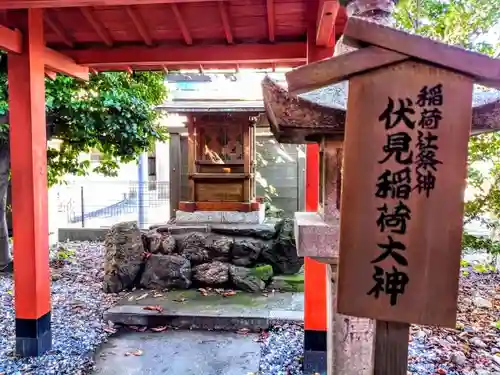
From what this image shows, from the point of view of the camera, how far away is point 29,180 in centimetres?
349

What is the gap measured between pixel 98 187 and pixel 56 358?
10977 millimetres

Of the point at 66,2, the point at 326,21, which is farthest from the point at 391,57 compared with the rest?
the point at 66,2

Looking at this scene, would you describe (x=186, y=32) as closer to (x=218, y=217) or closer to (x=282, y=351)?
(x=282, y=351)

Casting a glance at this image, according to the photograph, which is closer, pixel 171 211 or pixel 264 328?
pixel 264 328

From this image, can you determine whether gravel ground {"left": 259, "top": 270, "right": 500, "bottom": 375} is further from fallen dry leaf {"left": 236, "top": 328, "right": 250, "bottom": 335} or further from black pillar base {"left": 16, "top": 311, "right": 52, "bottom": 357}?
black pillar base {"left": 16, "top": 311, "right": 52, "bottom": 357}

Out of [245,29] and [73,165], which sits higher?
[245,29]

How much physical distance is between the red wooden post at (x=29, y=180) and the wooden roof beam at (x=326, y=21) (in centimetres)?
251

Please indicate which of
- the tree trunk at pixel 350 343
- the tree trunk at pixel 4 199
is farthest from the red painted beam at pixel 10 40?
the tree trunk at pixel 4 199

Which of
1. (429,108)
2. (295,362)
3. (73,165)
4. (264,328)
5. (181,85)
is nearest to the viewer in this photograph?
(429,108)

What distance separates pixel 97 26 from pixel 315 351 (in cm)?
376

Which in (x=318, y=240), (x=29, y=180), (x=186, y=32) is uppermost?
(x=186, y=32)

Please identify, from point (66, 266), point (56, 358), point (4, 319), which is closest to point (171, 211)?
point (66, 266)

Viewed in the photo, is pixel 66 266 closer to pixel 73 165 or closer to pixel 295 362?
pixel 73 165

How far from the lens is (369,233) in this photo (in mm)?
1293
